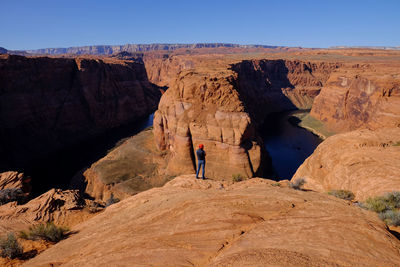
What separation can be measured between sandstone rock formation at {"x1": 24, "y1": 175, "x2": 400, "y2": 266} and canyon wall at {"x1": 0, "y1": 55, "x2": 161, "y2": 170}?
5437 cm

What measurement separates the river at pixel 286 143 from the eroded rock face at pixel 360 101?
1004 cm

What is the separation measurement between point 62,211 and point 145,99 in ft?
284

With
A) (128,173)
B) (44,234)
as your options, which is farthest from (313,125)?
(44,234)

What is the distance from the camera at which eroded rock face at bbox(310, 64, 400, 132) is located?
5075cm

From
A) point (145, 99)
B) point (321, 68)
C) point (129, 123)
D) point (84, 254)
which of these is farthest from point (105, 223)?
point (321, 68)

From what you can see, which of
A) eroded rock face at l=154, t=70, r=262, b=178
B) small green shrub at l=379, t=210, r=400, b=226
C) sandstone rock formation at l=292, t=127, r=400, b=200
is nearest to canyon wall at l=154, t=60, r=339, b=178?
eroded rock face at l=154, t=70, r=262, b=178

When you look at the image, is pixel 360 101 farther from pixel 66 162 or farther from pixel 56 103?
pixel 56 103

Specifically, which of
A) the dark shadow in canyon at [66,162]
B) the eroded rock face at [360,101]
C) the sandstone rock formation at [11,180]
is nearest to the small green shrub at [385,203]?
the sandstone rock formation at [11,180]

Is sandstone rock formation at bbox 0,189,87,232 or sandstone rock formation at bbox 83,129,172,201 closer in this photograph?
sandstone rock formation at bbox 0,189,87,232

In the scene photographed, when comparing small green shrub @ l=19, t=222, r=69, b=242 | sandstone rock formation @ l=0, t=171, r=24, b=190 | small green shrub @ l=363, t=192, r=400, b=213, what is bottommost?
sandstone rock formation @ l=0, t=171, r=24, b=190

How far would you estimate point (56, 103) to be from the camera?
64.6 meters

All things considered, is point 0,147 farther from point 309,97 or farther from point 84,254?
point 309,97

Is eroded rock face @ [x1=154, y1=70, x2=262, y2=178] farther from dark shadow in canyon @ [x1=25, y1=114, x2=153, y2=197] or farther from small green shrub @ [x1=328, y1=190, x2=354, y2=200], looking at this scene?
dark shadow in canyon @ [x1=25, y1=114, x2=153, y2=197]

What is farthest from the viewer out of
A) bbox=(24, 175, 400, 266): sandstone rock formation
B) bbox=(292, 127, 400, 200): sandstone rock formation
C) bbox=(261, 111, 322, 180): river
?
bbox=(261, 111, 322, 180): river
